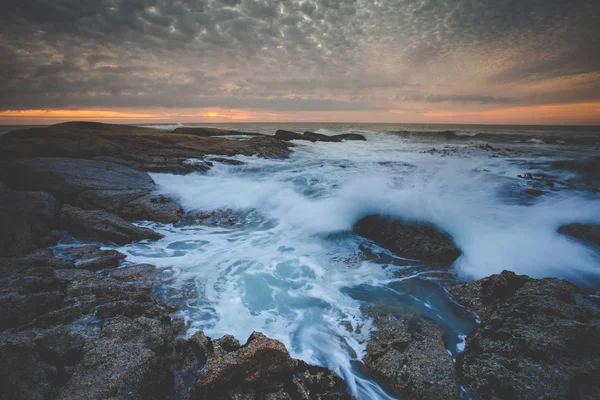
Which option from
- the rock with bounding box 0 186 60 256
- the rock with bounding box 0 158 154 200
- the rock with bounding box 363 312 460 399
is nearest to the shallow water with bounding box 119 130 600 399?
the rock with bounding box 363 312 460 399

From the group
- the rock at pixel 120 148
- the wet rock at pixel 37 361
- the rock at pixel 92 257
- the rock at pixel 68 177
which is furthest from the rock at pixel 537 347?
the rock at pixel 120 148

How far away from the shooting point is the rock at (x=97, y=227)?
547cm

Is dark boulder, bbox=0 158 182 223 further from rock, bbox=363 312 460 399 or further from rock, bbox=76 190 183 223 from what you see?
rock, bbox=363 312 460 399

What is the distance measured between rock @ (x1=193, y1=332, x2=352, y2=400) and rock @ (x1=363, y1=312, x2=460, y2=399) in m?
0.52

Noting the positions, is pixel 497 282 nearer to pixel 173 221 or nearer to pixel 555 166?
pixel 173 221

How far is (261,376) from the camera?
2355 mm

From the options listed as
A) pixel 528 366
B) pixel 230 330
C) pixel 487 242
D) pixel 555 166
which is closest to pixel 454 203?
pixel 487 242

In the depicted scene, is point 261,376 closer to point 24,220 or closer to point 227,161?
point 24,220

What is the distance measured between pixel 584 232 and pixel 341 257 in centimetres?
510

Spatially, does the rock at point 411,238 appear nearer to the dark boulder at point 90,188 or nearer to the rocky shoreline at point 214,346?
the rocky shoreline at point 214,346

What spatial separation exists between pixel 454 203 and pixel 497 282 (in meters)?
3.48

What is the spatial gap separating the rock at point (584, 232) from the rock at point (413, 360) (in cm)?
443

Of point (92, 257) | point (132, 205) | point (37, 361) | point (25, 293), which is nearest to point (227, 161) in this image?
point (132, 205)

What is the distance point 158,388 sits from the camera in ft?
7.47
